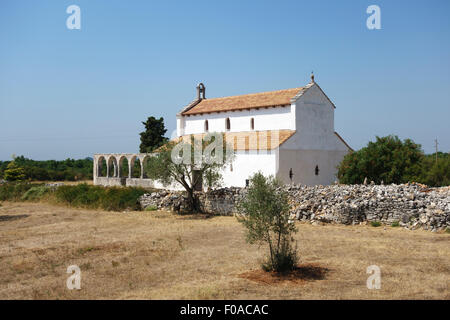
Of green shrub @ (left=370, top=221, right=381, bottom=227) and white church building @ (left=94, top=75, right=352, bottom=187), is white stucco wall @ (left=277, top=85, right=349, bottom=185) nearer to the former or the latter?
white church building @ (left=94, top=75, right=352, bottom=187)

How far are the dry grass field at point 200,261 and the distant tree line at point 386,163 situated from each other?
37.9ft

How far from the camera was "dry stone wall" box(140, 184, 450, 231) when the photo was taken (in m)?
17.5

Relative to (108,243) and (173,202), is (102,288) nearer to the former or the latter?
(108,243)

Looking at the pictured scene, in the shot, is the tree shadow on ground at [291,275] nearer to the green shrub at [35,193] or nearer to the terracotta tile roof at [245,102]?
the terracotta tile roof at [245,102]

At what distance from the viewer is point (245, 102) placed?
36062 millimetres

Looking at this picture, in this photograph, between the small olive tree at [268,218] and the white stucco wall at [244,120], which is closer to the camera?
the small olive tree at [268,218]

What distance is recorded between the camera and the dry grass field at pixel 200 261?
9.31 metres

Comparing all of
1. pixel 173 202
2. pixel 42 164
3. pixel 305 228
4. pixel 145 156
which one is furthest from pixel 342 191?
pixel 42 164

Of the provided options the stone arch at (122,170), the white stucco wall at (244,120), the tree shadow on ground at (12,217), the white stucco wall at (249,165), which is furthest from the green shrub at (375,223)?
the stone arch at (122,170)

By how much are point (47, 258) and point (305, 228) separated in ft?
37.0

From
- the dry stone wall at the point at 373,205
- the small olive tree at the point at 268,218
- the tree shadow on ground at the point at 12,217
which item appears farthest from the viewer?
the tree shadow on ground at the point at 12,217

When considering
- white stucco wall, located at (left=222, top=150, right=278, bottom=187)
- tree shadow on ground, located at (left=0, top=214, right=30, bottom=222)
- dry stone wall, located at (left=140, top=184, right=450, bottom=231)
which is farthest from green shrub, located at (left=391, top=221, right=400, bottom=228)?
tree shadow on ground, located at (left=0, top=214, right=30, bottom=222)

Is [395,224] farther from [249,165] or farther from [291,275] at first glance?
[249,165]

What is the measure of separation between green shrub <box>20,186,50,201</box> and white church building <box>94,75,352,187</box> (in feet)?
29.2
